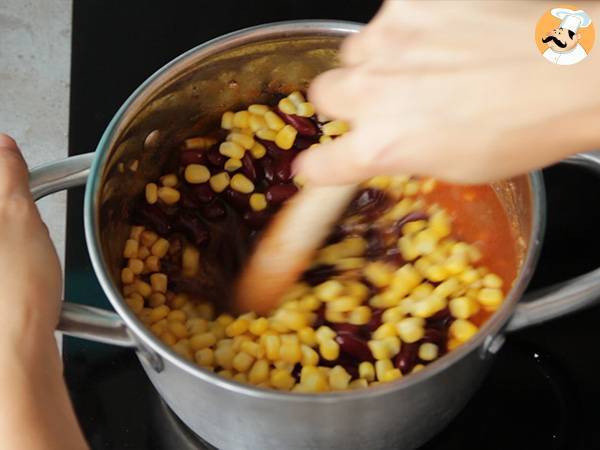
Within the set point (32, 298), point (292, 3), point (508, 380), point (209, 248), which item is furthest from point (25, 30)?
point (508, 380)

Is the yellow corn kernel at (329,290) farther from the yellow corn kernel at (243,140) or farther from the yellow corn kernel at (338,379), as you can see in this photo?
the yellow corn kernel at (243,140)

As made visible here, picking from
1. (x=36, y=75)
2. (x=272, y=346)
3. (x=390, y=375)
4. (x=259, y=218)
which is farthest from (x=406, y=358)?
(x=36, y=75)

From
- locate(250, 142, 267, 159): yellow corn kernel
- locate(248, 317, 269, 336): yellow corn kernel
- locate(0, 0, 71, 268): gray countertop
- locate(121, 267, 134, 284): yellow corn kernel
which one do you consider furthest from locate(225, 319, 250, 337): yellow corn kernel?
locate(0, 0, 71, 268): gray countertop

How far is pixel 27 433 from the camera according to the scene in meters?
0.72

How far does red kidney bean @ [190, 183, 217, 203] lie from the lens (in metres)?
1.04

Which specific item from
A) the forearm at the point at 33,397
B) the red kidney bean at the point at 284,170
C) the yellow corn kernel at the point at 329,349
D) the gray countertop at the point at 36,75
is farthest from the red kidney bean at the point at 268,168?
the gray countertop at the point at 36,75

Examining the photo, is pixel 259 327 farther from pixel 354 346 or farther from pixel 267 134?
pixel 267 134

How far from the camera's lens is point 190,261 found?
100cm

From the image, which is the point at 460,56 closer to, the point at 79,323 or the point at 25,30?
the point at 79,323

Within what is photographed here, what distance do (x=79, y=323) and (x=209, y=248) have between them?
10.0 inches

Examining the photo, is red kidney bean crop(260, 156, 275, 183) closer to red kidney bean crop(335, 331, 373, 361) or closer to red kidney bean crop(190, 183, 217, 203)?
red kidney bean crop(190, 183, 217, 203)

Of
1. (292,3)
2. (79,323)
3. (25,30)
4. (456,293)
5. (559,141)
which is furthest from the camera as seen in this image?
(25,30)

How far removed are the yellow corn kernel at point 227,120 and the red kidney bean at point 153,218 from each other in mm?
126

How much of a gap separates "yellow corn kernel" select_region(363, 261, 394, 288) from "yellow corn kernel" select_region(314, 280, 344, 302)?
0.14ft
